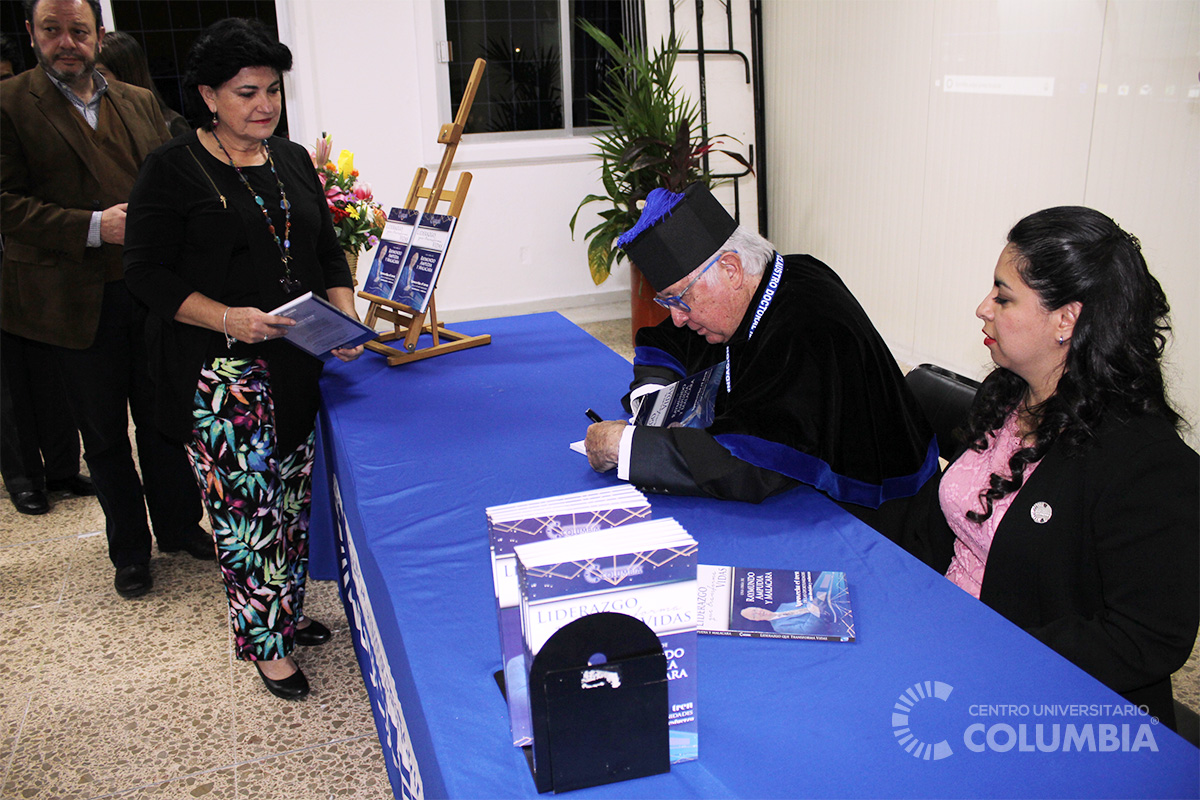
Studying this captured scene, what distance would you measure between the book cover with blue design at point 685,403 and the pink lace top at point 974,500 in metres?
0.51

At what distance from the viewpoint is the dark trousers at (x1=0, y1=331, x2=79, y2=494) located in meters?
3.30

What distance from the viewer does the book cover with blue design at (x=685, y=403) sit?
1.90m

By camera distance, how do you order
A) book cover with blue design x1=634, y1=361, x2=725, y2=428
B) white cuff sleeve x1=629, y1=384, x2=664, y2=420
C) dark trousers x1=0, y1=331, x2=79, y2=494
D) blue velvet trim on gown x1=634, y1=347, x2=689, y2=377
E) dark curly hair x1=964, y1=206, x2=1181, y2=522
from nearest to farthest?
dark curly hair x1=964, y1=206, x2=1181, y2=522 < book cover with blue design x1=634, y1=361, x2=725, y2=428 < white cuff sleeve x1=629, y1=384, x2=664, y2=420 < blue velvet trim on gown x1=634, y1=347, x2=689, y2=377 < dark trousers x1=0, y1=331, x2=79, y2=494

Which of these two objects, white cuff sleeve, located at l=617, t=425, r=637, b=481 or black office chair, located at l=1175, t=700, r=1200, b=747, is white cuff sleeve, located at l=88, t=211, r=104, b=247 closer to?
white cuff sleeve, located at l=617, t=425, r=637, b=481

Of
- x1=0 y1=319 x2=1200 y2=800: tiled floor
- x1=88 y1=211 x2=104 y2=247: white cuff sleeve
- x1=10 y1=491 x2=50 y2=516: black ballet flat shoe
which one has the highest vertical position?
x1=88 y1=211 x2=104 y2=247: white cuff sleeve

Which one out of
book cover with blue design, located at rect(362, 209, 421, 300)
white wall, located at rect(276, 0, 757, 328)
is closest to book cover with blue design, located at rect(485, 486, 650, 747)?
book cover with blue design, located at rect(362, 209, 421, 300)

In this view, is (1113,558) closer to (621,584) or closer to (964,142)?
(621,584)

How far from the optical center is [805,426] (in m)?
1.65

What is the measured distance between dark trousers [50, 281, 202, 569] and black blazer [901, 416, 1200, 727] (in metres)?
2.39

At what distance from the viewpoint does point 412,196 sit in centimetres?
292

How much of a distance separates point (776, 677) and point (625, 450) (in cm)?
A: 63

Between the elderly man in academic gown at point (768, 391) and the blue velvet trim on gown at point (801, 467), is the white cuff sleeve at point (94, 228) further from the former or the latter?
the blue velvet trim on gown at point (801, 467)

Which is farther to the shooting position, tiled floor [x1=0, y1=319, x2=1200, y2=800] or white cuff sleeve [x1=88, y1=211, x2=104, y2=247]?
white cuff sleeve [x1=88, y1=211, x2=104, y2=247]

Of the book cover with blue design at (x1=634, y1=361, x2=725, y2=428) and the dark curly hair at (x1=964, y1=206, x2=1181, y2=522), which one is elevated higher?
the dark curly hair at (x1=964, y1=206, x2=1181, y2=522)
